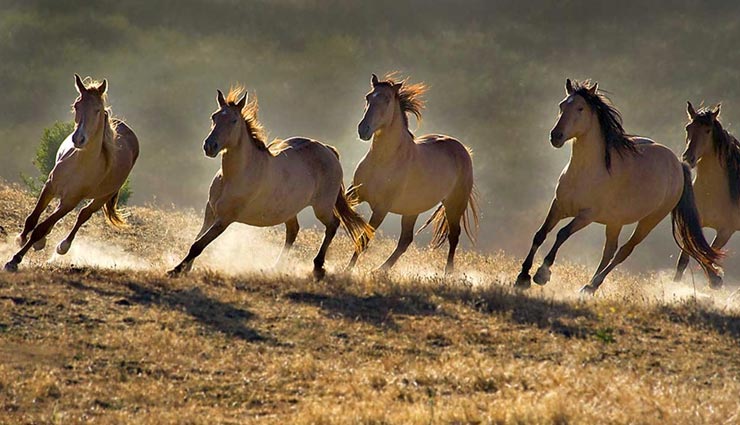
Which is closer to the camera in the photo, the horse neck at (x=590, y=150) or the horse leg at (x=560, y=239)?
the horse leg at (x=560, y=239)

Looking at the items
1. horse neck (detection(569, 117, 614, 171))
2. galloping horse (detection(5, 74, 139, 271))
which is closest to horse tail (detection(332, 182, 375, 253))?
horse neck (detection(569, 117, 614, 171))

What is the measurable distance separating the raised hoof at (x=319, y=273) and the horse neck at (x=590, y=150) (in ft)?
11.0

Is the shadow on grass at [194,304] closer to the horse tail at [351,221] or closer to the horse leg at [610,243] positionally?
the horse tail at [351,221]

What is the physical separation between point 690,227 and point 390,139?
13.8ft

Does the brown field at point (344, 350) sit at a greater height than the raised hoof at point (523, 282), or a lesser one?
lesser

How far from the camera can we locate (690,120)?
16.4 m

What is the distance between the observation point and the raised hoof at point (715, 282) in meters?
16.8

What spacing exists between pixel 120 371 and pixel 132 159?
6.05 meters

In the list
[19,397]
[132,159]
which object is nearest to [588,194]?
[132,159]

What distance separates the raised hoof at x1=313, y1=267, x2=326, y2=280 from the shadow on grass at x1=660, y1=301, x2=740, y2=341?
3.97 m

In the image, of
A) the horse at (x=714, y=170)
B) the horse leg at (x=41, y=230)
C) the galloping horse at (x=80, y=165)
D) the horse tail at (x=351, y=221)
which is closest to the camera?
the galloping horse at (x=80, y=165)

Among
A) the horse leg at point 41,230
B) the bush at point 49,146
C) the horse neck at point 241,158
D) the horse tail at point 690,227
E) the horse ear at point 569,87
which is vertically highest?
the bush at point 49,146

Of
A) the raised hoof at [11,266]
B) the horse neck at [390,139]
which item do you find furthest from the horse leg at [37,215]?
the horse neck at [390,139]

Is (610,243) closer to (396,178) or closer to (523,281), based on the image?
(523,281)
